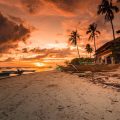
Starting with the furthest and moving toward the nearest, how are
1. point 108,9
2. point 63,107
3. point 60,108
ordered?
point 108,9 < point 63,107 < point 60,108

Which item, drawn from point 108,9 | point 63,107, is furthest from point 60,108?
point 108,9

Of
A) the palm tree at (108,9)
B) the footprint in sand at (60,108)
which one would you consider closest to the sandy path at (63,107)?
the footprint in sand at (60,108)

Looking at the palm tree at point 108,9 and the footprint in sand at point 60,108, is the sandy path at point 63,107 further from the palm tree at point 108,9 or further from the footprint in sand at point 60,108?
the palm tree at point 108,9

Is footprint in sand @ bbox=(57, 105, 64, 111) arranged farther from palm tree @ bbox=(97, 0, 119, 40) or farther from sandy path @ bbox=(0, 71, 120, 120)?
palm tree @ bbox=(97, 0, 119, 40)

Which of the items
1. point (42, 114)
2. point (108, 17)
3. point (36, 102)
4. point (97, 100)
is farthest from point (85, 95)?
point (108, 17)

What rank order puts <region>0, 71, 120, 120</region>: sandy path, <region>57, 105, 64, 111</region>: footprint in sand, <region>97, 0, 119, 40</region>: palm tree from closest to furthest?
1. <region>0, 71, 120, 120</region>: sandy path
2. <region>57, 105, 64, 111</region>: footprint in sand
3. <region>97, 0, 119, 40</region>: palm tree

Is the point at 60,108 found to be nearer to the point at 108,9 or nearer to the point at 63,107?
the point at 63,107

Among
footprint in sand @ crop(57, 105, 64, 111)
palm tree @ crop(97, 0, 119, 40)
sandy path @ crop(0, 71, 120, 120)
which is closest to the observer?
sandy path @ crop(0, 71, 120, 120)

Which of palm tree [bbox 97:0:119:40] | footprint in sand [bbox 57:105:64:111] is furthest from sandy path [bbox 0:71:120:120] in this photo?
palm tree [bbox 97:0:119:40]

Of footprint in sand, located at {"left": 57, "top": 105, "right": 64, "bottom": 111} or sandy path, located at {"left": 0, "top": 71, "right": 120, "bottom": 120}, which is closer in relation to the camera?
sandy path, located at {"left": 0, "top": 71, "right": 120, "bottom": 120}

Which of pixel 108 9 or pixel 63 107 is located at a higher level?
pixel 108 9

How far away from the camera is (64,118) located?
662cm

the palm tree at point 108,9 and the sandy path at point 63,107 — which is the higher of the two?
the palm tree at point 108,9

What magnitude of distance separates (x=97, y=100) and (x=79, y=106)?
1361 millimetres
